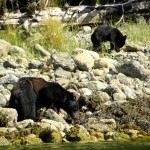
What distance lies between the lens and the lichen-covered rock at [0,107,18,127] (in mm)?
7910

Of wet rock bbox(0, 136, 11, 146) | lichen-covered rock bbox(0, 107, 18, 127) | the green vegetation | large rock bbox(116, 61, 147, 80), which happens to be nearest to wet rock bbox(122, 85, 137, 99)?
large rock bbox(116, 61, 147, 80)

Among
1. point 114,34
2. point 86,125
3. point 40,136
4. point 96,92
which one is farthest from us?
point 114,34

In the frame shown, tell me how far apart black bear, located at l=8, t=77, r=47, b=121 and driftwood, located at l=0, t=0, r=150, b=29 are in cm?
641

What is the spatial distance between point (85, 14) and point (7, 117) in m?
8.07

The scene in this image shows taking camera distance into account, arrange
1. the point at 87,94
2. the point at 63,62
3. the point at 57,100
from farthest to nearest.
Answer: the point at 63,62
the point at 87,94
the point at 57,100

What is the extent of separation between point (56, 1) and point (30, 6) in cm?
125

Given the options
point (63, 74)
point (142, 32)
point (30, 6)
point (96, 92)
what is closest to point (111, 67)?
point (63, 74)

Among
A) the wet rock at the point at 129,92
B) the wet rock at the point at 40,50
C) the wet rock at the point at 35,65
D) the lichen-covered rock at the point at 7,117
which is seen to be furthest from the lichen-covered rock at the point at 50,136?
the wet rock at the point at 40,50

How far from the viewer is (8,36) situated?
14.2 metres

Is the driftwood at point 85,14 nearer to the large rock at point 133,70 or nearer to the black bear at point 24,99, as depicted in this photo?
the large rock at point 133,70

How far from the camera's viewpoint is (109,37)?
1409cm

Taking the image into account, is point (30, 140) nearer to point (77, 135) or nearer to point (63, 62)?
point (77, 135)

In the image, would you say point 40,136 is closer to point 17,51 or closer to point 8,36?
point 17,51

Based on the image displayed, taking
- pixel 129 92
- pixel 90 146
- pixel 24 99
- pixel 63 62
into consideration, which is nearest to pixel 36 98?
pixel 24 99
